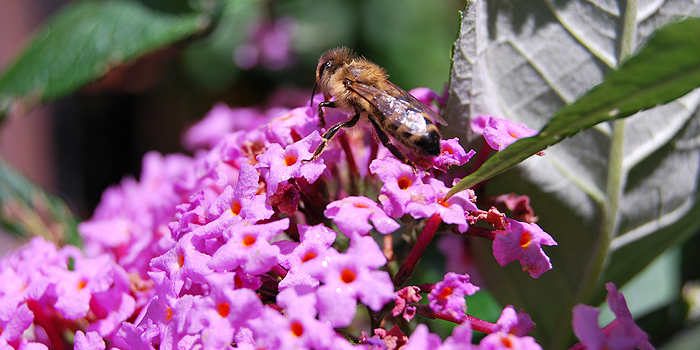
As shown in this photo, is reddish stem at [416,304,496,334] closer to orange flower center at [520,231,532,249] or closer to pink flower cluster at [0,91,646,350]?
pink flower cluster at [0,91,646,350]

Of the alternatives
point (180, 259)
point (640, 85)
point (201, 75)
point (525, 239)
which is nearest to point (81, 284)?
point (180, 259)

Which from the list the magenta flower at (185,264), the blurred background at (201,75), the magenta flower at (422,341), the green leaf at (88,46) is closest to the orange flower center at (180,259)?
the magenta flower at (185,264)

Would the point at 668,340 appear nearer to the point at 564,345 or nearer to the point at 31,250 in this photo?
the point at 564,345

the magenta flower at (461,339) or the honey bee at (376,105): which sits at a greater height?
the honey bee at (376,105)

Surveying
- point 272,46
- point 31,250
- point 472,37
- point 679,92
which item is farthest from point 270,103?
point 679,92

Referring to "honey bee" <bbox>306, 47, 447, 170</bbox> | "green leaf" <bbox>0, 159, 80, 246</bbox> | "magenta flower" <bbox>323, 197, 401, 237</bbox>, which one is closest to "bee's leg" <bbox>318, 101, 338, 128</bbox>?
"honey bee" <bbox>306, 47, 447, 170</bbox>

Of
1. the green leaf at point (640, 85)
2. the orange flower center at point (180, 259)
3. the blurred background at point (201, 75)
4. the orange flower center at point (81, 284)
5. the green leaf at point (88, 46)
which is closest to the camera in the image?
the green leaf at point (640, 85)

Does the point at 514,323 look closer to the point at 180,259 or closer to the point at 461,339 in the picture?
the point at 461,339

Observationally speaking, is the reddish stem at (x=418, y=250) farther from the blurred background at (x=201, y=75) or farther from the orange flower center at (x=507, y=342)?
the blurred background at (x=201, y=75)
